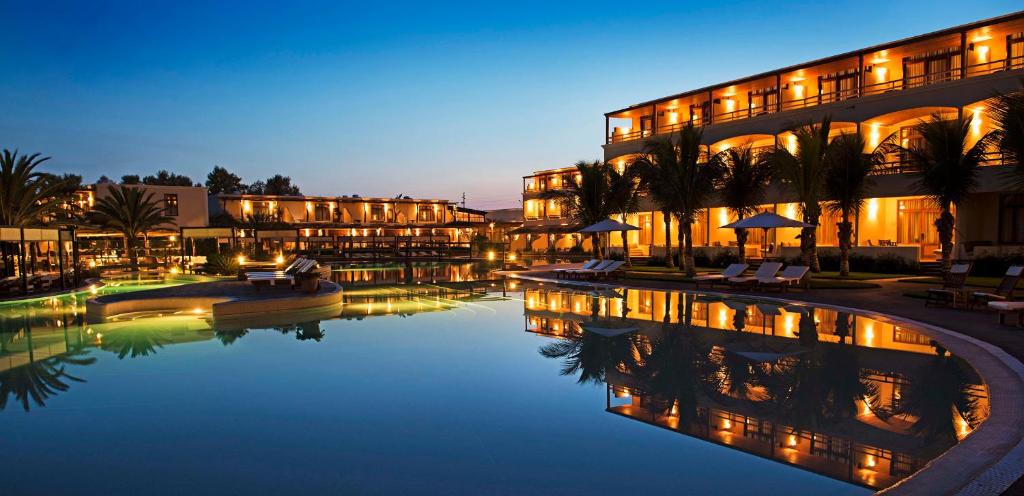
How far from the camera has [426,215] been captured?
202 ft

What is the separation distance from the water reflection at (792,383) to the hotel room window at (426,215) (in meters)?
50.0

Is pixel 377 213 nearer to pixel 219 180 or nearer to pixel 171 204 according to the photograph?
pixel 171 204

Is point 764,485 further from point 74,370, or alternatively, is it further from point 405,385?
point 74,370

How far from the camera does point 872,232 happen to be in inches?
990

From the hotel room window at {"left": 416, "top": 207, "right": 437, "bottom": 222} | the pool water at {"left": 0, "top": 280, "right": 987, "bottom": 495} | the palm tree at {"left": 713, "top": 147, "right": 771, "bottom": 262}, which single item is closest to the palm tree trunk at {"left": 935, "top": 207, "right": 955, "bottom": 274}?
the palm tree at {"left": 713, "top": 147, "right": 771, "bottom": 262}

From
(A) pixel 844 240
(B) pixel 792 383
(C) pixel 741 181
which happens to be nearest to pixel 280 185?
(C) pixel 741 181

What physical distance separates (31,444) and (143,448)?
1113 millimetres

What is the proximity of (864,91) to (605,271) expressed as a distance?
16392mm

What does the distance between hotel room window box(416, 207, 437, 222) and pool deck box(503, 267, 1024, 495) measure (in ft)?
157

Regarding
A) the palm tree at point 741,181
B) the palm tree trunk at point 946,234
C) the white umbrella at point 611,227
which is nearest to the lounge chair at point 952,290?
the palm tree trunk at point 946,234

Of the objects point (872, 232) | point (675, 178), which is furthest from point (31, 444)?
point (872, 232)

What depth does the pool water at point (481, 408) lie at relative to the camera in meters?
4.58

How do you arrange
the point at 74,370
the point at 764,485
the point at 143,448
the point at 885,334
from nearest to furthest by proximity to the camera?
1. the point at 764,485
2. the point at 143,448
3. the point at 74,370
4. the point at 885,334

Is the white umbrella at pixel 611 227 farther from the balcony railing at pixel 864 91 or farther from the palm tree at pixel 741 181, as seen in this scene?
the balcony railing at pixel 864 91
